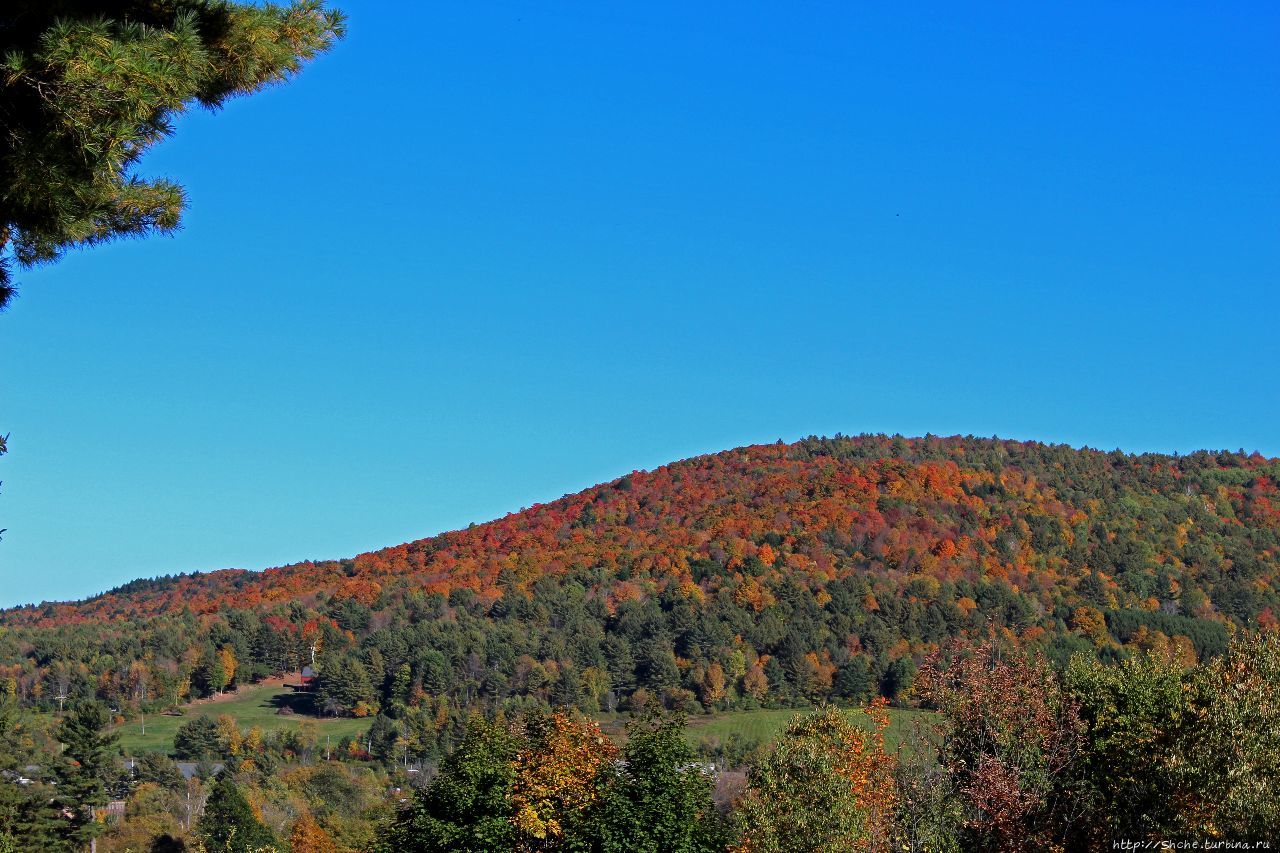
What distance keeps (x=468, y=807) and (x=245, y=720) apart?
10239cm

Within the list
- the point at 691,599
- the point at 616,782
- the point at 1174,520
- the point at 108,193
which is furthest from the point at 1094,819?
the point at 1174,520

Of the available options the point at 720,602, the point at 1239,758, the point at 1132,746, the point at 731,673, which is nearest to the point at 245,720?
the point at 731,673

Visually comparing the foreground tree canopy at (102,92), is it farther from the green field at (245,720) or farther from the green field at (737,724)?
the green field at (245,720)

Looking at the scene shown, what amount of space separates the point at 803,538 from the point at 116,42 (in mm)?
166524

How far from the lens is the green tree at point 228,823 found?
6894cm

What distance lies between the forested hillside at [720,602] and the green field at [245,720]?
313 centimetres

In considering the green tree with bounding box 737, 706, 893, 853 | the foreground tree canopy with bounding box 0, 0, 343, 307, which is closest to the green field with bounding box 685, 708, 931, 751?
the green tree with bounding box 737, 706, 893, 853

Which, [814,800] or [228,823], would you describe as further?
[228,823]

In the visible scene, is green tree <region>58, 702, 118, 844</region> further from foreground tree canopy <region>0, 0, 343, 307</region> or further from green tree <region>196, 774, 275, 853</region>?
foreground tree canopy <region>0, 0, 343, 307</region>

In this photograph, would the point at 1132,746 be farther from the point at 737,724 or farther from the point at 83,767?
the point at 737,724

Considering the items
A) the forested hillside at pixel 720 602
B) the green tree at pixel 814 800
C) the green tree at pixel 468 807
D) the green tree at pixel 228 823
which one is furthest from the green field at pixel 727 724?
the green tree at pixel 814 800

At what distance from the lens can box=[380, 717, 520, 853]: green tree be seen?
37.2 metres

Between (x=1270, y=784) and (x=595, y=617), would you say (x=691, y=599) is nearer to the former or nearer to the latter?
(x=595, y=617)

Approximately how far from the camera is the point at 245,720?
13150 centimetres
